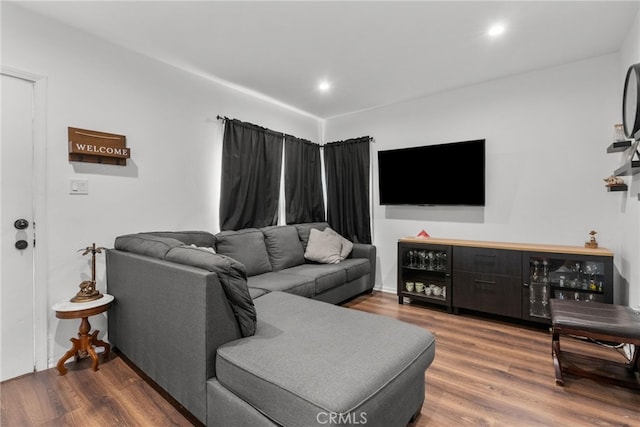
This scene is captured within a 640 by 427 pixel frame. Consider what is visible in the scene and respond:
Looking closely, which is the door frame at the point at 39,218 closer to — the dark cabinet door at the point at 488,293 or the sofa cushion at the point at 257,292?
the sofa cushion at the point at 257,292

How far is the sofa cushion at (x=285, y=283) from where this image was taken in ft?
8.70

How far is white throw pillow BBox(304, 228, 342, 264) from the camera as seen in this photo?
12.0 ft

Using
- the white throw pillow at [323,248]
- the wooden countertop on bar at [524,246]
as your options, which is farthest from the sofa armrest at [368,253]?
the wooden countertop on bar at [524,246]

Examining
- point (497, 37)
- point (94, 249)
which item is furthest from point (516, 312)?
point (94, 249)

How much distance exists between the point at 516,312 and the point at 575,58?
2496mm

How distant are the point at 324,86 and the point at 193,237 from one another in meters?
2.20

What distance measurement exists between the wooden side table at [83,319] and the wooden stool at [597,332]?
314cm

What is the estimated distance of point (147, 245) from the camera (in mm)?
2053

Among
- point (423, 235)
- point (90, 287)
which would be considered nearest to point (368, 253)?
point (423, 235)

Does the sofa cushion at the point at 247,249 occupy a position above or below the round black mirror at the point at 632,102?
below

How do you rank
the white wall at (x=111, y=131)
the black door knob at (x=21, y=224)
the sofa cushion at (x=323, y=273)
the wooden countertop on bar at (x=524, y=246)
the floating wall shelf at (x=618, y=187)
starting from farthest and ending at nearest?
the sofa cushion at (x=323, y=273), the wooden countertop on bar at (x=524, y=246), the floating wall shelf at (x=618, y=187), the white wall at (x=111, y=131), the black door knob at (x=21, y=224)

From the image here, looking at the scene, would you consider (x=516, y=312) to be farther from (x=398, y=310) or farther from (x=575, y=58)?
(x=575, y=58)

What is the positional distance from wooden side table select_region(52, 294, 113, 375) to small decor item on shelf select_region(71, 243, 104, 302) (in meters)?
0.04

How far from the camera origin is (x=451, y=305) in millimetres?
3281
